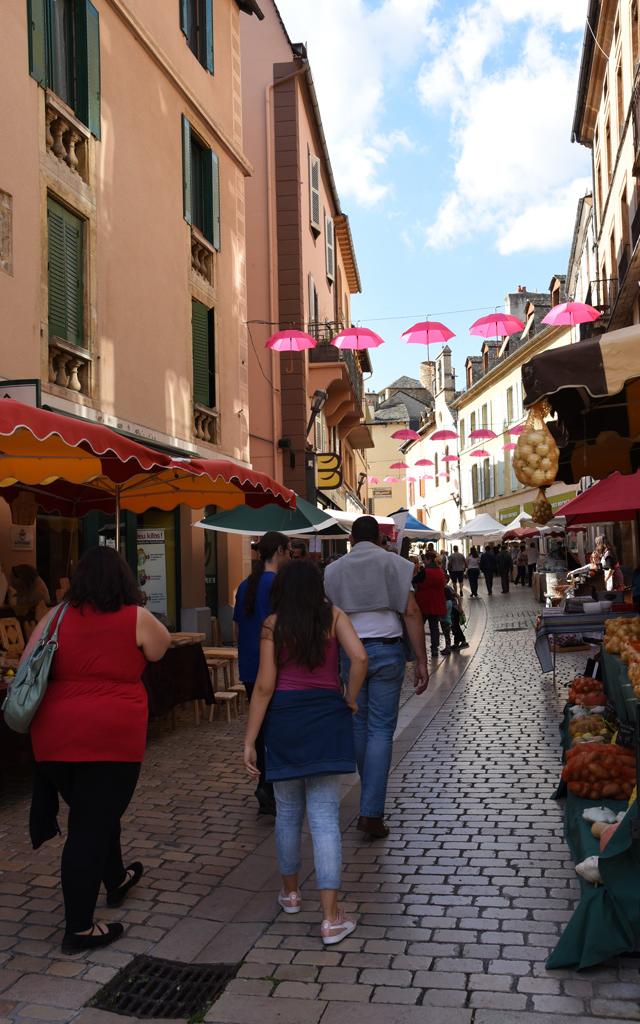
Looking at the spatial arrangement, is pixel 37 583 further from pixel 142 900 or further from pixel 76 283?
pixel 142 900

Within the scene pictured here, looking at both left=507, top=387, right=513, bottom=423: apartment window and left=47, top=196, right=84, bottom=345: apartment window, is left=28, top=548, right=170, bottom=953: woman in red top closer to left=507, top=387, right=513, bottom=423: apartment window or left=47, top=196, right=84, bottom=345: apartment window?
left=47, top=196, right=84, bottom=345: apartment window

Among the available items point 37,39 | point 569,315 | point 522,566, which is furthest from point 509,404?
point 37,39

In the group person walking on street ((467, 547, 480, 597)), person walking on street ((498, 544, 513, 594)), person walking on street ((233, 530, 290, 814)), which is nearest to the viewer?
person walking on street ((233, 530, 290, 814))

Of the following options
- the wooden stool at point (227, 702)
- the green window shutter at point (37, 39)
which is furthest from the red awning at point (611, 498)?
the green window shutter at point (37, 39)

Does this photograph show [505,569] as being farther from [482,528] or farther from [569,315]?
[569,315]

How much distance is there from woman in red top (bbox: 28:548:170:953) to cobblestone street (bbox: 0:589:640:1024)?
1.04 feet

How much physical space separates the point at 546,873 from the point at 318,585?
6.63 ft

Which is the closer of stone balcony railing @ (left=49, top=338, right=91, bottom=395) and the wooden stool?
the wooden stool

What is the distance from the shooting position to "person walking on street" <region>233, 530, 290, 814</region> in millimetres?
6578

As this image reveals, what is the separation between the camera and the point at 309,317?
26.0 m

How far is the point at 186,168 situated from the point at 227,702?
9.25 metres

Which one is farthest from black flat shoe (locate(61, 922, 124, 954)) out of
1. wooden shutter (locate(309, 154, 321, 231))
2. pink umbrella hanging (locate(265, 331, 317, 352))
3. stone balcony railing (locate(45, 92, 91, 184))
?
wooden shutter (locate(309, 154, 321, 231))

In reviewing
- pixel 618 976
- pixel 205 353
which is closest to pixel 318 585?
pixel 618 976

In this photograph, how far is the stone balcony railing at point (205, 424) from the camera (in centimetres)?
1617
